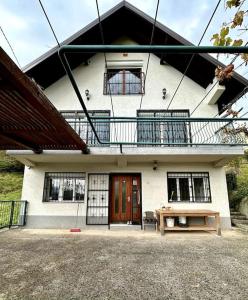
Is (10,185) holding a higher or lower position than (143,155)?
lower

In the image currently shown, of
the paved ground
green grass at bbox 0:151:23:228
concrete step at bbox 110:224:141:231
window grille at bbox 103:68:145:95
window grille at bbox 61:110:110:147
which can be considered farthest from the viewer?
green grass at bbox 0:151:23:228

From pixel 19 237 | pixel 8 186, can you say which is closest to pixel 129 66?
pixel 19 237

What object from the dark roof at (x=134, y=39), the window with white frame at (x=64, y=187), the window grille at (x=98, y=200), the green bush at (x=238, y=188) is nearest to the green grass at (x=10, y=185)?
the window with white frame at (x=64, y=187)

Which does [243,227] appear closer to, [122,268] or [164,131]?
[164,131]

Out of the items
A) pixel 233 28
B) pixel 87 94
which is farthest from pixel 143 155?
pixel 233 28

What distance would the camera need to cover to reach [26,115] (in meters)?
3.88

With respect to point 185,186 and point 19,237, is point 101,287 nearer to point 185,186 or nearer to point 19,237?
point 19,237

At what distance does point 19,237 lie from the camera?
6.52m

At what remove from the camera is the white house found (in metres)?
8.19

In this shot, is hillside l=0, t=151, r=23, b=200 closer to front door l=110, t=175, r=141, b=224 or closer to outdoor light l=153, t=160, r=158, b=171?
front door l=110, t=175, r=141, b=224

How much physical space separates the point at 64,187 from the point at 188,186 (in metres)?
5.57

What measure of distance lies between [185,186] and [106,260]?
5.48m

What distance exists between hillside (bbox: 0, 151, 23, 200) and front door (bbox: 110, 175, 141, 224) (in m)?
7.54

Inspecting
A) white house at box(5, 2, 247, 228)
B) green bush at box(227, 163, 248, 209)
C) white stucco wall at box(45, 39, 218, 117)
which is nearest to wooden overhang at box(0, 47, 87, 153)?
white house at box(5, 2, 247, 228)
